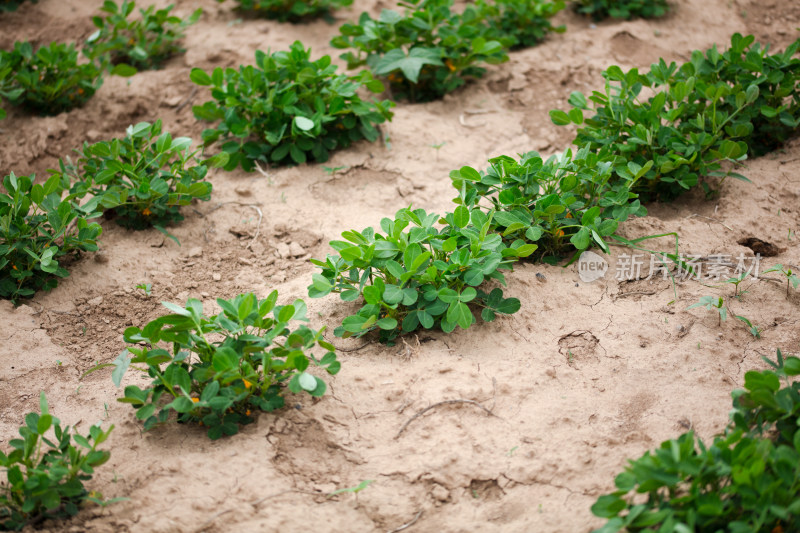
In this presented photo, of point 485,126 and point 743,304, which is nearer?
point 743,304

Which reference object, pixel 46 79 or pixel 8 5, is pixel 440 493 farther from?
pixel 8 5

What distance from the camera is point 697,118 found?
2.83 meters

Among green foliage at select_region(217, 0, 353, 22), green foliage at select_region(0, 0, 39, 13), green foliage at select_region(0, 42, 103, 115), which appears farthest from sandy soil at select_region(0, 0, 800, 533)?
green foliage at select_region(0, 0, 39, 13)

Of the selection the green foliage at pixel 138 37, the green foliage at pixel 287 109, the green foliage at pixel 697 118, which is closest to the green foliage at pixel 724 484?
the green foliage at pixel 697 118

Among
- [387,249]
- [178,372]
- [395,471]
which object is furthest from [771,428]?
[178,372]

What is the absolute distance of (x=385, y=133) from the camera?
12.0 ft

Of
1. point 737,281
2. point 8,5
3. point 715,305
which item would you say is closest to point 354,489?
point 715,305

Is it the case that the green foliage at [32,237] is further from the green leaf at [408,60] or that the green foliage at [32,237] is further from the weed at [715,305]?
the weed at [715,305]

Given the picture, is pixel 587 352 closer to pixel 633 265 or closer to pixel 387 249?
pixel 633 265

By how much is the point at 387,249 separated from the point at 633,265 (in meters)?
1.08

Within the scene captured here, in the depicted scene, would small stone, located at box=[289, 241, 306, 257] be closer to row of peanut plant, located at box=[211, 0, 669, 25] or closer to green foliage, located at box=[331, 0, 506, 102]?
green foliage, located at box=[331, 0, 506, 102]

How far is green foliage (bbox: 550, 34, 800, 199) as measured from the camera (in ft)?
9.30

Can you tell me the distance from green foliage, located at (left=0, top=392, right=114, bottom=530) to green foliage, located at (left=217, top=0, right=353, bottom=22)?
3.39 metres

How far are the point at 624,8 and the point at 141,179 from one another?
3.42 metres
